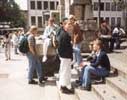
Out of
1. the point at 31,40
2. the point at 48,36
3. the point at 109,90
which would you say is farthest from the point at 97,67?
the point at 48,36

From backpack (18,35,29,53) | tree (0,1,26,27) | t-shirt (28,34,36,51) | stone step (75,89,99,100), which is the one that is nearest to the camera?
stone step (75,89,99,100)

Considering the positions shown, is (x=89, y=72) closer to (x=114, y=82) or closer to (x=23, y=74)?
Answer: (x=114, y=82)

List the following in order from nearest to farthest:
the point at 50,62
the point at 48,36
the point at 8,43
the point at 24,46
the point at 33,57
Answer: the point at 24,46 < the point at 33,57 < the point at 48,36 < the point at 50,62 < the point at 8,43

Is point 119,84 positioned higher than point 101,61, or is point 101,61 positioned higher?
point 101,61

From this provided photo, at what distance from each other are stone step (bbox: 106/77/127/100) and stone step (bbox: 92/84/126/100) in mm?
95

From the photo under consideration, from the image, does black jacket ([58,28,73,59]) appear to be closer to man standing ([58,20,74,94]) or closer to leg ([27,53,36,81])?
man standing ([58,20,74,94])

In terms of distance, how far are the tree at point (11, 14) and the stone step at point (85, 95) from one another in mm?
76976

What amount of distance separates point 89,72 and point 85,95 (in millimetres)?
826

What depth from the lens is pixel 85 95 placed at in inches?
426

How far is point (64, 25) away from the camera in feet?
39.4

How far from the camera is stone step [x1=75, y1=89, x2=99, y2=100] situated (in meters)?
10.4

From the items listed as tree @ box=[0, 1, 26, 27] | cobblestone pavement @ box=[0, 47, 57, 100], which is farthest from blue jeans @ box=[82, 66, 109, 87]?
tree @ box=[0, 1, 26, 27]

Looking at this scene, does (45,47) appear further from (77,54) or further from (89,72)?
(89,72)

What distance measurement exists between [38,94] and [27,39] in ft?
Answer: 6.95
